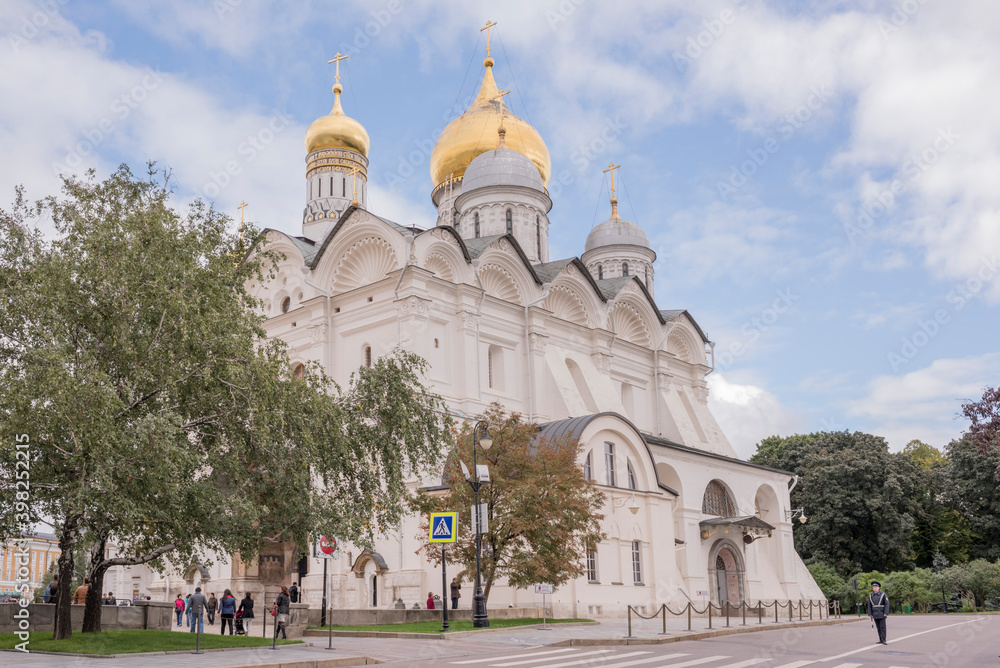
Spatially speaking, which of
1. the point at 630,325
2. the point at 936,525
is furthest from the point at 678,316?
the point at 936,525

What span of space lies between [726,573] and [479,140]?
23.1 meters

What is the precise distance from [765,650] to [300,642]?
27.0 feet

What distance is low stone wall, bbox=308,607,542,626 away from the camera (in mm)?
21516

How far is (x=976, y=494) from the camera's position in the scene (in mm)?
48250

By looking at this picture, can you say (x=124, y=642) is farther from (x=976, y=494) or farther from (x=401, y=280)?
(x=976, y=494)

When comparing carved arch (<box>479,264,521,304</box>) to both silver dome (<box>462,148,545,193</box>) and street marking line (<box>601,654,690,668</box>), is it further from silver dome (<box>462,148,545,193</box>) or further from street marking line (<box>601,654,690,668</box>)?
street marking line (<box>601,654,690,668</box>)

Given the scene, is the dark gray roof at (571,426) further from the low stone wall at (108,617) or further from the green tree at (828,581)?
the green tree at (828,581)

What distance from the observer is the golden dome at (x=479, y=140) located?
45.7 metres

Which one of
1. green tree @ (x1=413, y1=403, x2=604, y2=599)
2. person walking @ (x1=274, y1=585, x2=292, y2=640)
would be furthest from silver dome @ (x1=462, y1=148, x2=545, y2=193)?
person walking @ (x1=274, y1=585, x2=292, y2=640)

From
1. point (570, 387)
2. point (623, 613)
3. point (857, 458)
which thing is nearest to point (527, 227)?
point (570, 387)

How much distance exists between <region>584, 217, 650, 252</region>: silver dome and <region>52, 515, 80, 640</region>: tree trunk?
128ft

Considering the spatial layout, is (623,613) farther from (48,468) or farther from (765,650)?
(48,468)

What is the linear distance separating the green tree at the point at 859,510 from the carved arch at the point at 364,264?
94.9ft

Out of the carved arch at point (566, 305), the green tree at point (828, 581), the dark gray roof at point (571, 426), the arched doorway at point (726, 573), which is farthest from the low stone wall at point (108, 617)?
the green tree at point (828, 581)
